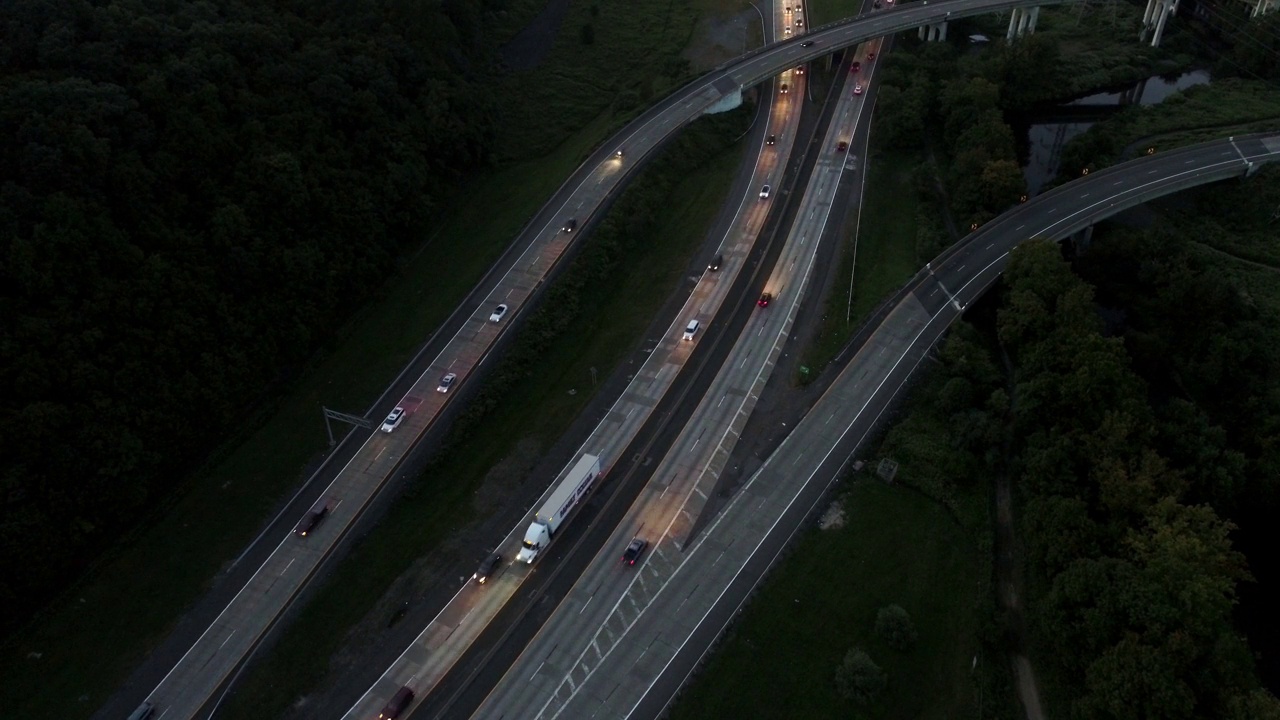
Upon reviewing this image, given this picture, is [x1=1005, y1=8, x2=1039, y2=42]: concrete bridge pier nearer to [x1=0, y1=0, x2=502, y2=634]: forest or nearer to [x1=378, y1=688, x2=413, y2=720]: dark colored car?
[x1=0, y1=0, x2=502, y2=634]: forest

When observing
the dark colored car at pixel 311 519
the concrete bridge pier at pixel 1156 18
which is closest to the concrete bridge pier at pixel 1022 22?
the concrete bridge pier at pixel 1156 18

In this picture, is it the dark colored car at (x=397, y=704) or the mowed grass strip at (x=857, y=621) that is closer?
the dark colored car at (x=397, y=704)

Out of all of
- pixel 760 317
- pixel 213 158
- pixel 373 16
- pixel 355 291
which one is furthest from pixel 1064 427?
pixel 373 16

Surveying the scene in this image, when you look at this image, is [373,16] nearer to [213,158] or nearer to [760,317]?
[213,158]

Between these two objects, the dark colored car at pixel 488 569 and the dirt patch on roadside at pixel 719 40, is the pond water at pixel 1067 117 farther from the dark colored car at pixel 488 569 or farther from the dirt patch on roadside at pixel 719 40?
the dark colored car at pixel 488 569

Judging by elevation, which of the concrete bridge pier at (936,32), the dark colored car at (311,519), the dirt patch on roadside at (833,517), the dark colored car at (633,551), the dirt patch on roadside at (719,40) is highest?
the concrete bridge pier at (936,32)

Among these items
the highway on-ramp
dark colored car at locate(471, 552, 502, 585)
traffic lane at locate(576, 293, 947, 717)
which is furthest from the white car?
traffic lane at locate(576, 293, 947, 717)

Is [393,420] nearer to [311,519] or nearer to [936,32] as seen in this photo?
[311,519]
